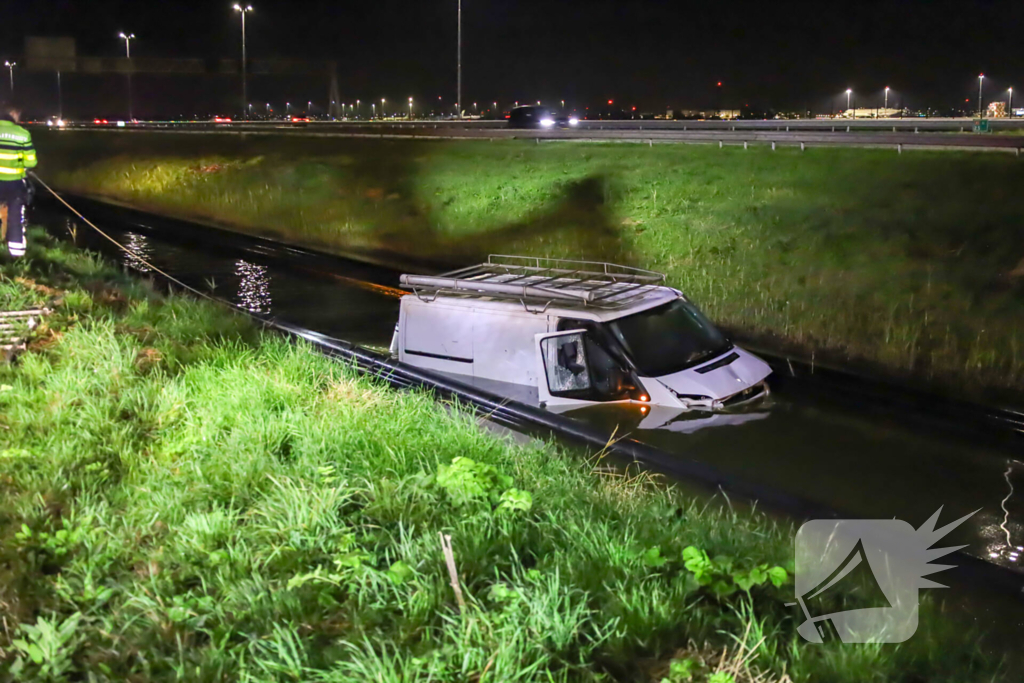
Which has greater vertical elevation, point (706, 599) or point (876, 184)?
point (876, 184)

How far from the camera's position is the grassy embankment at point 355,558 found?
3.97m

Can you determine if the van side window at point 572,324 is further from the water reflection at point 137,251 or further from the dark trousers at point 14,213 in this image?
the water reflection at point 137,251

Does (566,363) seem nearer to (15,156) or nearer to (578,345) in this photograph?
(578,345)

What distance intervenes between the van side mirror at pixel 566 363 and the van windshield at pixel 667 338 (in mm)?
374

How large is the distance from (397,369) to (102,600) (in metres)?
4.81

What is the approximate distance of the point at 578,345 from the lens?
28.8 feet

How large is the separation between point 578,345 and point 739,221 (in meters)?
13.2

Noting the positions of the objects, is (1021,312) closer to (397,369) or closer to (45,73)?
(397,369)

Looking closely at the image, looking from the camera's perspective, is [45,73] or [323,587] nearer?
[323,587]

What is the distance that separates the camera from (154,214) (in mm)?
33969

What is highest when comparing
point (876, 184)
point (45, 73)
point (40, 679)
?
point (45, 73)

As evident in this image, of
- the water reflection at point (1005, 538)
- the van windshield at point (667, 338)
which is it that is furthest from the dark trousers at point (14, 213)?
the water reflection at point (1005, 538)

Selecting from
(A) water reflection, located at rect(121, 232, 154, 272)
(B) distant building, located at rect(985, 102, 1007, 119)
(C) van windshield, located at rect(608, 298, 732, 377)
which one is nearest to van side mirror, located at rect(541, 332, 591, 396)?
(C) van windshield, located at rect(608, 298, 732, 377)

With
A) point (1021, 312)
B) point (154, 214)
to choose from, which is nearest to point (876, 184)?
point (1021, 312)
